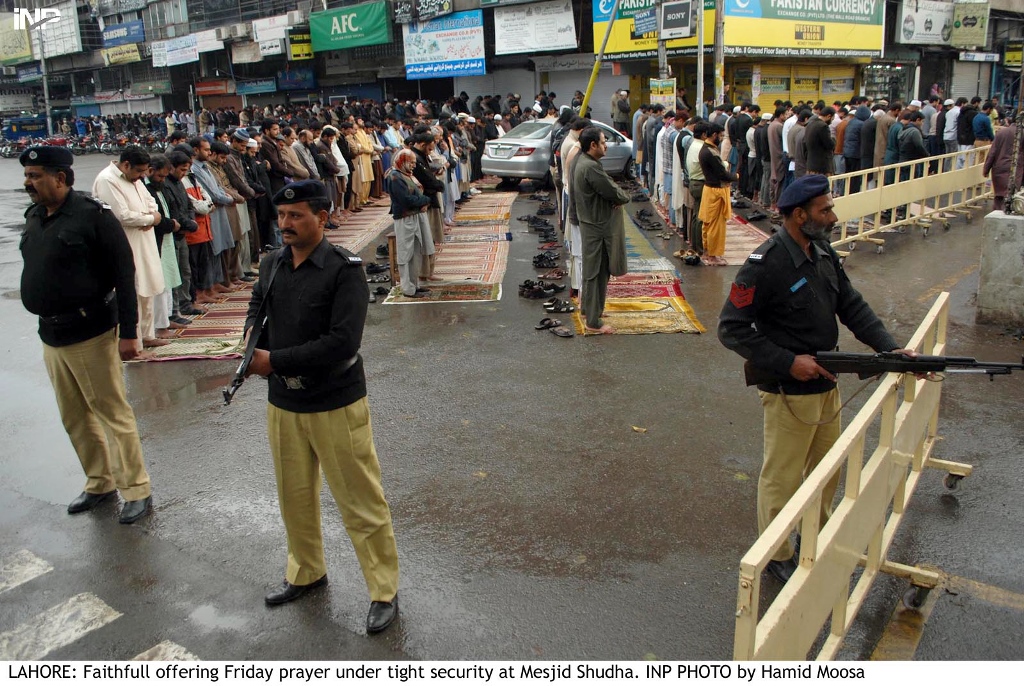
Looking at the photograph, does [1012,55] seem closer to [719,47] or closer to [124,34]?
[719,47]

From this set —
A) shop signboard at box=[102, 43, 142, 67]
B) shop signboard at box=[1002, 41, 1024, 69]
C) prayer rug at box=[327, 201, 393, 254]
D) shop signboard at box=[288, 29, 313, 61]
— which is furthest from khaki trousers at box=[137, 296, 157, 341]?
shop signboard at box=[102, 43, 142, 67]

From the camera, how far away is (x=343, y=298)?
137 inches

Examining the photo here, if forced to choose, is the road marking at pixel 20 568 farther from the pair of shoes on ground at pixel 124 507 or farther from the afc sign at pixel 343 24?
the afc sign at pixel 343 24

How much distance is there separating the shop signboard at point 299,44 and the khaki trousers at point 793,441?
35.2 metres

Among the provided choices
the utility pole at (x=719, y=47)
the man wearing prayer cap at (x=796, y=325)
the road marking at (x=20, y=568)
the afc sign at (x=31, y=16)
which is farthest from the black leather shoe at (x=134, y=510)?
the afc sign at (x=31, y=16)

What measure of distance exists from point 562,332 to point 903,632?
16.0 ft

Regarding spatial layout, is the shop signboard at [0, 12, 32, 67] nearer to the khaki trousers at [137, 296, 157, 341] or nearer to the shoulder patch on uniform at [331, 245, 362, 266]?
the khaki trousers at [137, 296, 157, 341]

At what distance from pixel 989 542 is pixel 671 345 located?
3.71 meters

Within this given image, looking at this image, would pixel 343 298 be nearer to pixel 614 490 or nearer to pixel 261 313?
pixel 261 313

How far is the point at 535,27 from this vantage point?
2811 centimetres

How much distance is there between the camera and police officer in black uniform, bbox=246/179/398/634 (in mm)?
3490

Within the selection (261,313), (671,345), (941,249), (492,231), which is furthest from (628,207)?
(261,313)

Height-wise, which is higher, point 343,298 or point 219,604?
point 343,298

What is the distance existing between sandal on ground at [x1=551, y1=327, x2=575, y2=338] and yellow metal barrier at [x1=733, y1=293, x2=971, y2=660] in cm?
381
